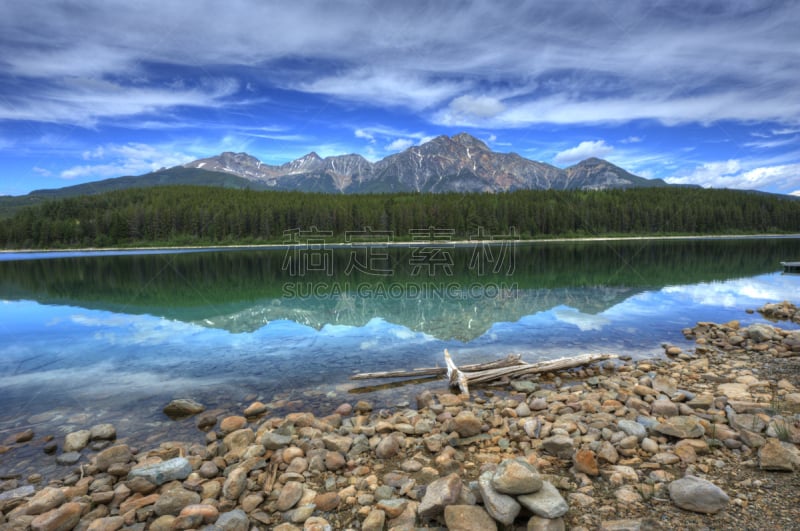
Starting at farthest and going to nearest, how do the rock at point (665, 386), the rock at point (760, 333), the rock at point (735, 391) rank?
the rock at point (760, 333) < the rock at point (665, 386) < the rock at point (735, 391)

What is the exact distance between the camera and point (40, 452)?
8570 mm

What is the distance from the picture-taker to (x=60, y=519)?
577cm

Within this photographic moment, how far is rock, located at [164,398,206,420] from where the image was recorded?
407 inches

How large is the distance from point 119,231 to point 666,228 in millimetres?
184718

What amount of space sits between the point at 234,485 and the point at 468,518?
12.6 ft

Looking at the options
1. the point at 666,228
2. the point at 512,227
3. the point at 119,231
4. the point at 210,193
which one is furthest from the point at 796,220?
the point at 119,231

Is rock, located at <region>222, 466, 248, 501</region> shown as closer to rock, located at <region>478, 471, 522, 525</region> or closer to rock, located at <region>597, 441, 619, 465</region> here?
rock, located at <region>478, 471, 522, 525</region>

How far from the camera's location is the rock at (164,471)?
6.78 metres

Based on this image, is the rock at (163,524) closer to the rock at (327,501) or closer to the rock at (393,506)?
the rock at (327,501)

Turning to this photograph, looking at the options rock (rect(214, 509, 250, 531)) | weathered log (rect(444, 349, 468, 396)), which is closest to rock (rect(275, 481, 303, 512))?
rock (rect(214, 509, 250, 531))

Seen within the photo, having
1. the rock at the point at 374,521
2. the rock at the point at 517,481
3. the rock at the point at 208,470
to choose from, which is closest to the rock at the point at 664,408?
the rock at the point at 517,481

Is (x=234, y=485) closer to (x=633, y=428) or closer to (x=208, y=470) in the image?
(x=208, y=470)

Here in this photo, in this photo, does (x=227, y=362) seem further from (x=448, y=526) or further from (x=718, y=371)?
(x=718, y=371)

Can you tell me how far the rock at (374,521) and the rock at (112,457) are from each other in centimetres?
531
